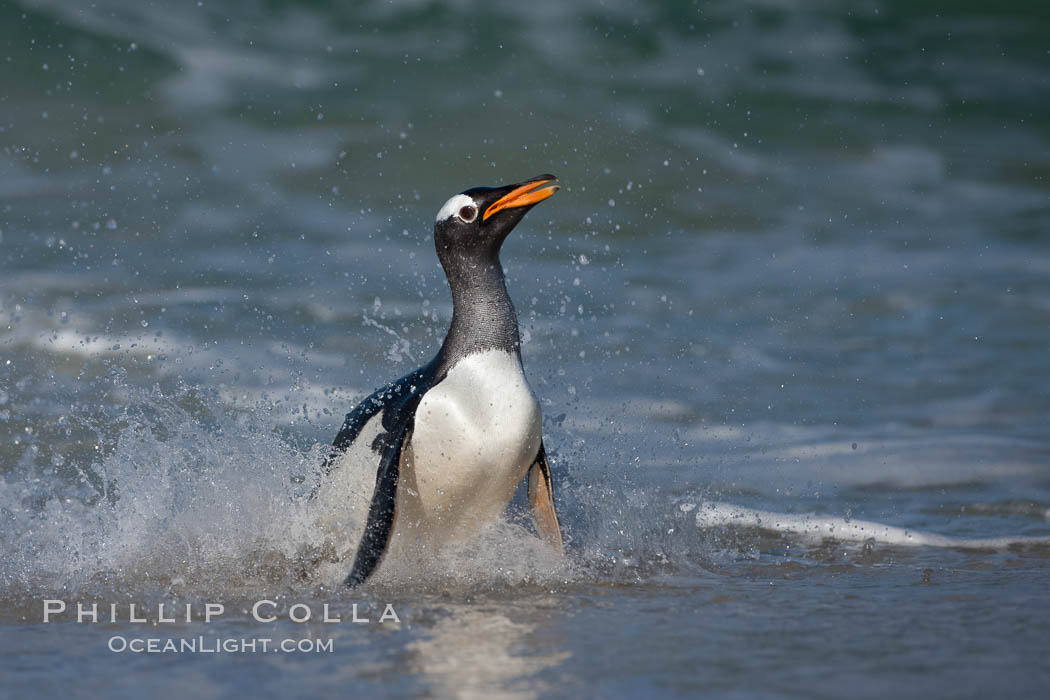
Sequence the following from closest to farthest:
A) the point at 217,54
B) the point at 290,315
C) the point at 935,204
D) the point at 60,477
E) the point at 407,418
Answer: the point at 407,418
the point at 60,477
the point at 290,315
the point at 935,204
the point at 217,54

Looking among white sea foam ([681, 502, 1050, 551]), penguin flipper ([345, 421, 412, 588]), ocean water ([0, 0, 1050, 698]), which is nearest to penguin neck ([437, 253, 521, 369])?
penguin flipper ([345, 421, 412, 588])

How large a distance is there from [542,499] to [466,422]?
447 mm

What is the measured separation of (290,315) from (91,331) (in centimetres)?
114

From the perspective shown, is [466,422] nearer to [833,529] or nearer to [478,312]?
[478,312]

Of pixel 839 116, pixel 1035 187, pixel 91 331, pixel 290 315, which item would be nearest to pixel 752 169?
pixel 839 116

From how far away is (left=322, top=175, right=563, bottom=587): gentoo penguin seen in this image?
9.82 feet

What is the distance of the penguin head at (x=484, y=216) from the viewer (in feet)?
10.2

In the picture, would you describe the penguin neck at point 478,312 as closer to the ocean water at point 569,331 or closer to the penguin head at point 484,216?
the penguin head at point 484,216

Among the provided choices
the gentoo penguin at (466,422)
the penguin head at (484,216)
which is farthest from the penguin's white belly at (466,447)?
the penguin head at (484,216)

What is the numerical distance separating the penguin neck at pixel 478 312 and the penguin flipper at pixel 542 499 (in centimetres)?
36

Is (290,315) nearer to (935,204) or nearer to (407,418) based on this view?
(407,418)

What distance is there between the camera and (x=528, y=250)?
7.41 meters

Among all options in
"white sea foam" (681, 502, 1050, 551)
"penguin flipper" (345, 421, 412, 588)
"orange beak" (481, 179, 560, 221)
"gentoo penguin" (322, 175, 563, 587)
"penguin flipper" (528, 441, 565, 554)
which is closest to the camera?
"penguin flipper" (345, 421, 412, 588)

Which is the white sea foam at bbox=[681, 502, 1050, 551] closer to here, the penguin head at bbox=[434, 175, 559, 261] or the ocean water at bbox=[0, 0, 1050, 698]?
the ocean water at bbox=[0, 0, 1050, 698]
